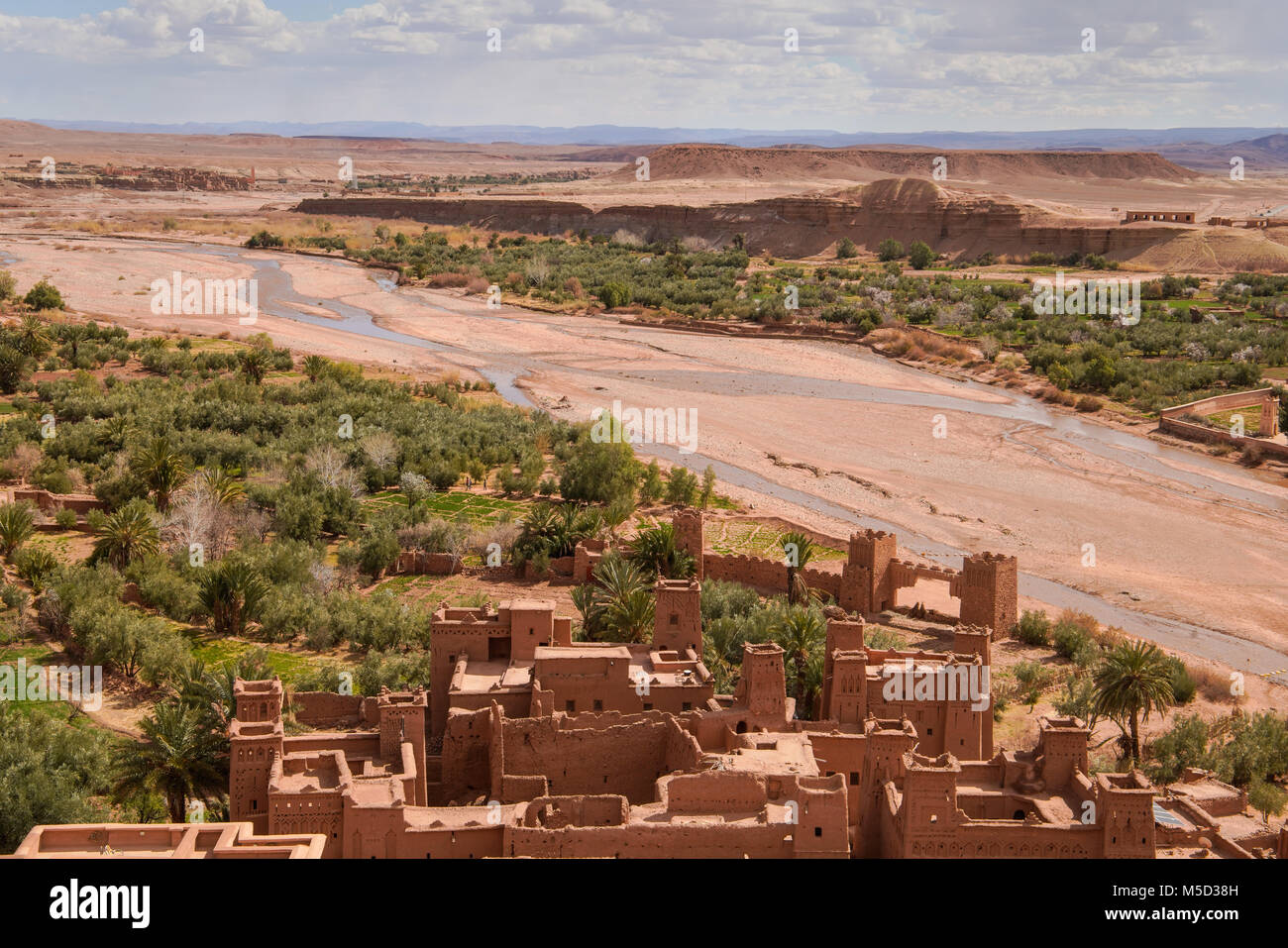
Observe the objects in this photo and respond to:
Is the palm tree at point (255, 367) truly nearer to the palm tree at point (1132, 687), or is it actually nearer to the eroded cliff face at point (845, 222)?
the palm tree at point (1132, 687)

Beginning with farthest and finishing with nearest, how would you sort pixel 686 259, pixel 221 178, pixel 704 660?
pixel 221 178 → pixel 686 259 → pixel 704 660

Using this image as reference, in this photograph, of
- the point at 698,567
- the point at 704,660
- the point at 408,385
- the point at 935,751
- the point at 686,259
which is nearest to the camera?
the point at 935,751

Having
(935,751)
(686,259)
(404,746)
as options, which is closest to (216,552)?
(404,746)

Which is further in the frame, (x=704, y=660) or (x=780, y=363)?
(x=780, y=363)

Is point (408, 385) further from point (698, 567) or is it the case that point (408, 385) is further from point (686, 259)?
point (686, 259)

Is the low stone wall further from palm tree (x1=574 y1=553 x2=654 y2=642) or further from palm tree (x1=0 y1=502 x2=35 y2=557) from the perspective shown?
palm tree (x1=574 y1=553 x2=654 y2=642)

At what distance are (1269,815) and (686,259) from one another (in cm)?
8738

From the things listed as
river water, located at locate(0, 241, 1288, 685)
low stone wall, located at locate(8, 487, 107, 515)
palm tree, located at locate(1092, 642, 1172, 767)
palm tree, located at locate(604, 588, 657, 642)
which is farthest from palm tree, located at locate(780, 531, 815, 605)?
low stone wall, located at locate(8, 487, 107, 515)

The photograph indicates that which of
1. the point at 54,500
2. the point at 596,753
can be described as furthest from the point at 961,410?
the point at 596,753

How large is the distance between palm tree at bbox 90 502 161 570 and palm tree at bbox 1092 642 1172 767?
20662 mm

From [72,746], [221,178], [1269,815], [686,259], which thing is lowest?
[1269,815]

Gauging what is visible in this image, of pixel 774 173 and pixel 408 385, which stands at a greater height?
pixel 774 173

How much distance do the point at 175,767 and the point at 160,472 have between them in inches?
731

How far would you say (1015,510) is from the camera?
44.2 metres
